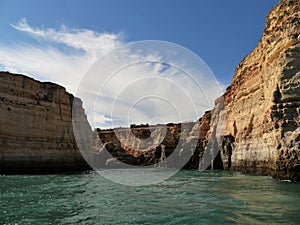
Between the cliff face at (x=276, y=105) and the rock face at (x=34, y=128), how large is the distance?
1847 cm

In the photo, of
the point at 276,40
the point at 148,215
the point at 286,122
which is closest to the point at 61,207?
the point at 148,215

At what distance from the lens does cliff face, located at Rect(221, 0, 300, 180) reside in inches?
573

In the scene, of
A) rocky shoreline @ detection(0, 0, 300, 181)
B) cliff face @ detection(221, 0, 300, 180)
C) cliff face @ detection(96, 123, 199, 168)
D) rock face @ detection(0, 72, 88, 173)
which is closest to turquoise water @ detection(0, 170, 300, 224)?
cliff face @ detection(221, 0, 300, 180)

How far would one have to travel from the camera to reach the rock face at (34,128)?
74.1ft

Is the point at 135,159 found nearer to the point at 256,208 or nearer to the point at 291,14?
the point at 291,14

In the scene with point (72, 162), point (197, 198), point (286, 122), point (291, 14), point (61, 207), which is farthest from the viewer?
point (72, 162)

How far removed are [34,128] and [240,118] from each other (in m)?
20.9

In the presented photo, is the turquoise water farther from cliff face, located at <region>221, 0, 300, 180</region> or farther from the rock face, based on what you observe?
the rock face

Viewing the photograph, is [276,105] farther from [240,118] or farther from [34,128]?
[34,128]

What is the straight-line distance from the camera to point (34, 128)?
25.5 meters

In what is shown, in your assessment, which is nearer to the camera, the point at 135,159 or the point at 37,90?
the point at 37,90

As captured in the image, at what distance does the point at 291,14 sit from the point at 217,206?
15134 millimetres

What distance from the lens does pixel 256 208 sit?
741 centimetres

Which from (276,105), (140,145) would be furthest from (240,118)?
(140,145)
